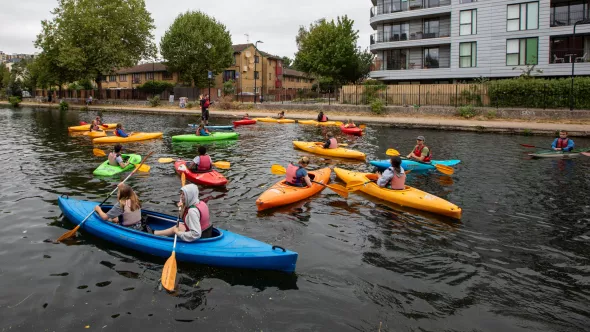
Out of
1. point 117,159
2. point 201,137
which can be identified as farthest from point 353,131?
point 117,159

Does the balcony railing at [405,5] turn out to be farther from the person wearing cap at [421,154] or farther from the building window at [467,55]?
the person wearing cap at [421,154]

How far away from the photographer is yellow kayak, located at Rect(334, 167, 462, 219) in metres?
10.5

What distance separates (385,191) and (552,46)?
32.1 m

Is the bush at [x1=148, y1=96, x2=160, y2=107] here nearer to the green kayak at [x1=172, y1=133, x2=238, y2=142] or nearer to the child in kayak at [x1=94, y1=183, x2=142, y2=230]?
the green kayak at [x1=172, y1=133, x2=238, y2=142]

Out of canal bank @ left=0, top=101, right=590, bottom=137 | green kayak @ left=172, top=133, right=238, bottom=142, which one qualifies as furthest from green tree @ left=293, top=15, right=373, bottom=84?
green kayak @ left=172, top=133, right=238, bottom=142

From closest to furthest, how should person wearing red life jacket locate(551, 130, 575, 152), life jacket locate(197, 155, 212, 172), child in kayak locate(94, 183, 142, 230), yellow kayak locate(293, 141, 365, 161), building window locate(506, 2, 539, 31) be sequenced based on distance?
1. child in kayak locate(94, 183, 142, 230)
2. life jacket locate(197, 155, 212, 172)
3. yellow kayak locate(293, 141, 365, 161)
4. person wearing red life jacket locate(551, 130, 575, 152)
5. building window locate(506, 2, 539, 31)

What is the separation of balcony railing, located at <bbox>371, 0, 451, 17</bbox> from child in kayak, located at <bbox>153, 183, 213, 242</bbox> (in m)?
39.0

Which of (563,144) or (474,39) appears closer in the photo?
(563,144)

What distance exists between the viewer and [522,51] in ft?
120

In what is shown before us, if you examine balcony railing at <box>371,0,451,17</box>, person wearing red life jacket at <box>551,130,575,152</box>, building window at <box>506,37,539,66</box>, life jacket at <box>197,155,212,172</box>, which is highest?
balcony railing at <box>371,0,451,17</box>

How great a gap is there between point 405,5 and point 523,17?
10.6m

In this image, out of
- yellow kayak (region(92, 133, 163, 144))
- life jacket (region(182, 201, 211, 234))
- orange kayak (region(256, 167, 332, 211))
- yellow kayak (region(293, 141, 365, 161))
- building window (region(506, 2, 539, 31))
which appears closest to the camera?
life jacket (region(182, 201, 211, 234))

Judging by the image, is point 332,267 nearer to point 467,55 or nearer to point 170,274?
point 170,274

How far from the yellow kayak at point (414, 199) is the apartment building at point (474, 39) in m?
27.3
